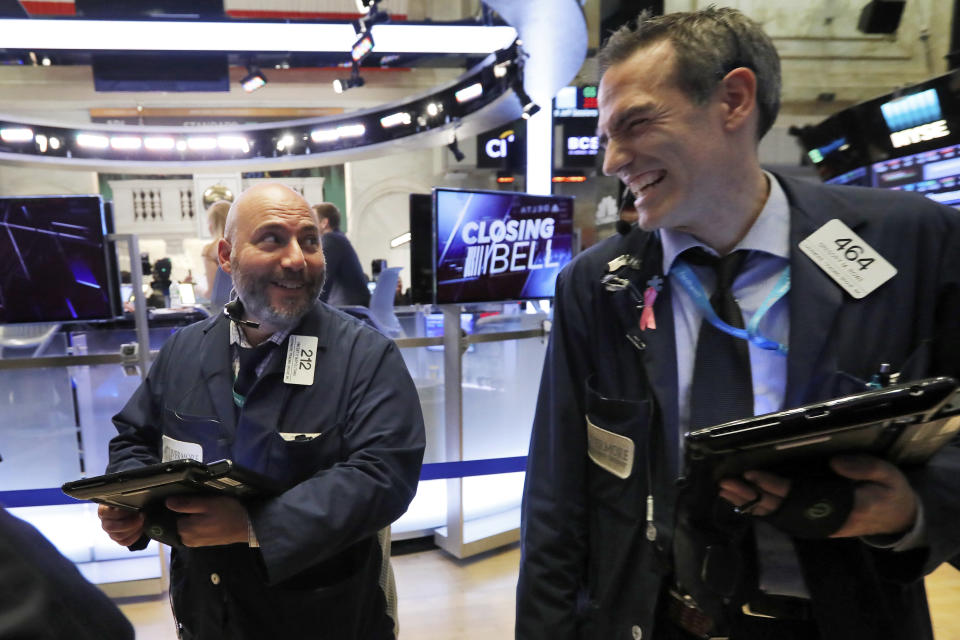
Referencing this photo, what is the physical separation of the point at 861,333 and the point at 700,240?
0.30m

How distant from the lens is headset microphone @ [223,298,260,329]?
1.64 m

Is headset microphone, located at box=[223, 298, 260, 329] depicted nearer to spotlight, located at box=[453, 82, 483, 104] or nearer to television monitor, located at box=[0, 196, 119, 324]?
television monitor, located at box=[0, 196, 119, 324]

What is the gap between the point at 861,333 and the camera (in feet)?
3.23

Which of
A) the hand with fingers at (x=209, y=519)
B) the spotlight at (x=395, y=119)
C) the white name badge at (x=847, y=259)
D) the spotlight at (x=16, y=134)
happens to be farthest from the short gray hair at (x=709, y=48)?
the spotlight at (x=16, y=134)

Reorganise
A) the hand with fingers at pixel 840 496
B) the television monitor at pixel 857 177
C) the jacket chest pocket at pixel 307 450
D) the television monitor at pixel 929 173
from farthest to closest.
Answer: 1. the television monitor at pixel 857 177
2. the television monitor at pixel 929 173
3. the jacket chest pocket at pixel 307 450
4. the hand with fingers at pixel 840 496

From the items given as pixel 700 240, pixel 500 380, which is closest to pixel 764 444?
pixel 700 240

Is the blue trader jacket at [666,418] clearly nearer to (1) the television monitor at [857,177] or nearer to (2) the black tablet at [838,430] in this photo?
(2) the black tablet at [838,430]

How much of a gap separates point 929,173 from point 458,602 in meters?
3.93

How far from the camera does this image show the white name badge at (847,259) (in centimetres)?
99

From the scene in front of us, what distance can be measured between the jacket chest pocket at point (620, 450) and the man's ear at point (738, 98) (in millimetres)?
515

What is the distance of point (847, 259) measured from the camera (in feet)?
3.31

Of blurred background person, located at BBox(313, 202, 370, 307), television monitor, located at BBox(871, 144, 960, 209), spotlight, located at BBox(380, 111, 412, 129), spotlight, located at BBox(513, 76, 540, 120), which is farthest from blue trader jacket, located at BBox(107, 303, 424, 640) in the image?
spotlight, located at BBox(380, 111, 412, 129)

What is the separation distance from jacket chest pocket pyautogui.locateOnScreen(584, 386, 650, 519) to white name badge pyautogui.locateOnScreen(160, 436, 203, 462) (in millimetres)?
966

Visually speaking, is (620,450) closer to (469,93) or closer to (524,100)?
(524,100)
